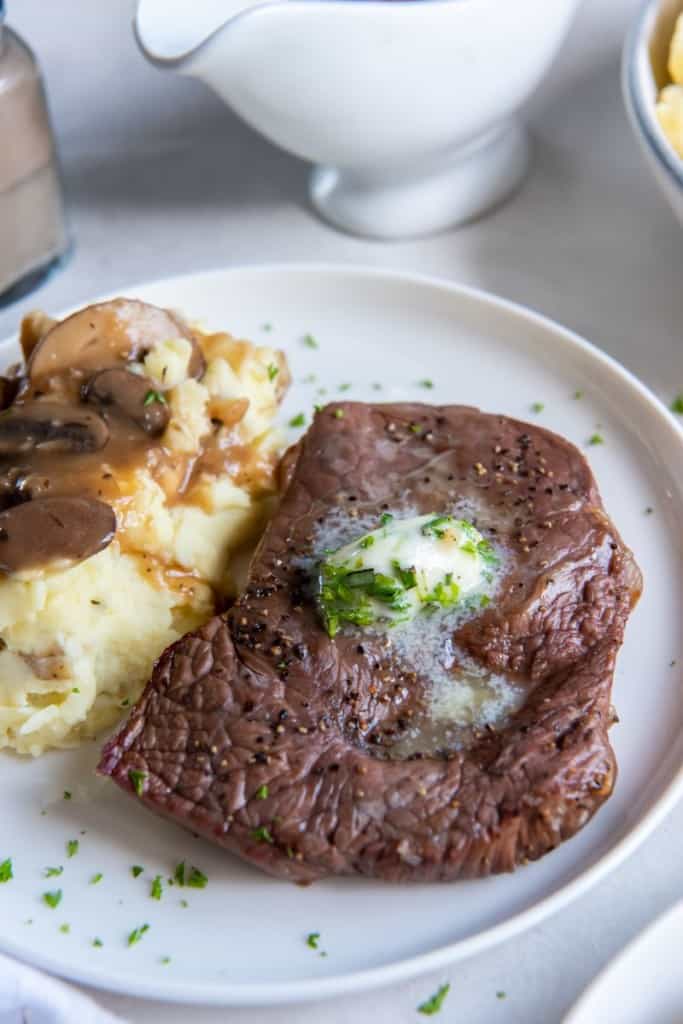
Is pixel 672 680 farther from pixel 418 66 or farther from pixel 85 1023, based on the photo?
pixel 418 66

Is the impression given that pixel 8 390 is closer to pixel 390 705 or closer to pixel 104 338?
pixel 104 338

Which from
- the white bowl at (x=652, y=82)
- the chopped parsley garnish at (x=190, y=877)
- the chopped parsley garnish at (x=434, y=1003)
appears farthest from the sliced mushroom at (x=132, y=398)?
the white bowl at (x=652, y=82)

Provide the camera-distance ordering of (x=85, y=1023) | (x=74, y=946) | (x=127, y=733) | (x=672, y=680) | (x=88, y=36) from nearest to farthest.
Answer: (x=85, y=1023)
(x=74, y=946)
(x=127, y=733)
(x=672, y=680)
(x=88, y=36)

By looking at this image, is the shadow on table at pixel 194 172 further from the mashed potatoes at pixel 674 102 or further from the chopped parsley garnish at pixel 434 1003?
the chopped parsley garnish at pixel 434 1003

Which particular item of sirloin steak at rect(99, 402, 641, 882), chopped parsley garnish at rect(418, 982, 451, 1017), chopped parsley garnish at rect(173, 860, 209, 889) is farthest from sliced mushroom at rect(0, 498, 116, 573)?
chopped parsley garnish at rect(418, 982, 451, 1017)

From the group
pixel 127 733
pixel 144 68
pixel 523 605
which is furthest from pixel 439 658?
pixel 144 68

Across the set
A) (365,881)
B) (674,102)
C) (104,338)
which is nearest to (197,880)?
(365,881)
